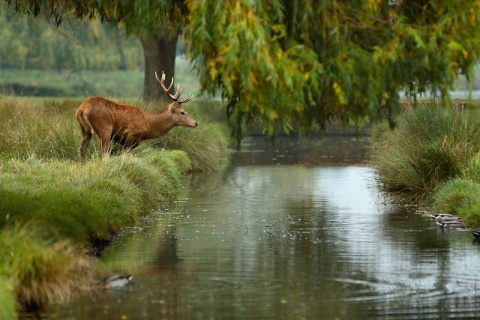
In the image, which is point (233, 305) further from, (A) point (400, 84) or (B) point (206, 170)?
(B) point (206, 170)

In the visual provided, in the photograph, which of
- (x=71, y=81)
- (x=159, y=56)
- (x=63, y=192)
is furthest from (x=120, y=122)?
(x=71, y=81)

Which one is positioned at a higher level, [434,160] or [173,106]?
[173,106]

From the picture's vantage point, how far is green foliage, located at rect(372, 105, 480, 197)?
24.4 meters

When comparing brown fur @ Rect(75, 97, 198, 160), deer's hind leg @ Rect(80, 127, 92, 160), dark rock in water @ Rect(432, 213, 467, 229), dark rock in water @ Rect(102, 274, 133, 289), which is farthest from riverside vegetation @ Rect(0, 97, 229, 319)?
dark rock in water @ Rect(432, 213, 467, 229)

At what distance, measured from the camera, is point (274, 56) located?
43.8 feet

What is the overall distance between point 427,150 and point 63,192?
25.1 feet

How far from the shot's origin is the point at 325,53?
45.6 ft

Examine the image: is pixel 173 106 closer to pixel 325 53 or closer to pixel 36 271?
pixel 325 53

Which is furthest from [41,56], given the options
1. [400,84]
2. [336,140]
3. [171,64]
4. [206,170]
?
[400,84]

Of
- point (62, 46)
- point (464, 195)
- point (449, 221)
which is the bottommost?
point (449, 221)

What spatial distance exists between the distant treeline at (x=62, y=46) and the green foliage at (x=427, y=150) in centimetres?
4254

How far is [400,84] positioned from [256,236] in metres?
5.65

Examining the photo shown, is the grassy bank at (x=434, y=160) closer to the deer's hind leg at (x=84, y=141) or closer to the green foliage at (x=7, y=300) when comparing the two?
the deer's hind leg at (x=84, y=141)

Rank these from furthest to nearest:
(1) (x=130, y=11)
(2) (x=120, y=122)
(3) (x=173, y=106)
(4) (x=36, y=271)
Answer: (3) (x=173, y=106), (2) (x=120, y=122), (1) (x=130, y=11), (4) (x=36, y=271)
